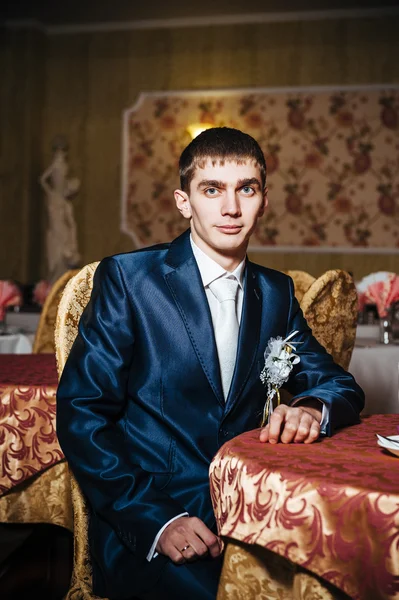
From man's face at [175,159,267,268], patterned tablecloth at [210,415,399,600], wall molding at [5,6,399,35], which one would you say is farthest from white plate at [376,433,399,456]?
wall molding at [5,6,399,35]

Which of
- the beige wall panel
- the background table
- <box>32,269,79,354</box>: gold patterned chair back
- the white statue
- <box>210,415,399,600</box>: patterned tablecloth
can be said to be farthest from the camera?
the beige wall panel

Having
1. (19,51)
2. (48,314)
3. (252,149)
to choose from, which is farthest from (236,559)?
(19,51)

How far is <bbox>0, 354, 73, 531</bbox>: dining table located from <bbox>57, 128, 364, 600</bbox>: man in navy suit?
1.57 feet

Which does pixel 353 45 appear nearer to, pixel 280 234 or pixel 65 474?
pixel 280 234

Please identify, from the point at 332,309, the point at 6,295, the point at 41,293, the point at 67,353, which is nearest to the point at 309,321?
the point at 332,309

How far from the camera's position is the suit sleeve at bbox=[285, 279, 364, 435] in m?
1.49

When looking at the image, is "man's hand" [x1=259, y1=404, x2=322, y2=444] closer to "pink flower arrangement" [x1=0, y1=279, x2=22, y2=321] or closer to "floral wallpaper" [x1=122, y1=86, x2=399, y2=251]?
"pink flower arrangement" [x1=0, y1=279, x2=22, y2=321]

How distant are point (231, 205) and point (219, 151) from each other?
0.45 ft

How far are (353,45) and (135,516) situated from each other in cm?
644

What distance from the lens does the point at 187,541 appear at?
1339mm

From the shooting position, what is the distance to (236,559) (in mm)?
1197

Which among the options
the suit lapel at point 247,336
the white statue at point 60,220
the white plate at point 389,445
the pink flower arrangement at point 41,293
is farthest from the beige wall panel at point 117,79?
the white plate at point 389,445

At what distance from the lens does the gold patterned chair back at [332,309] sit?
237 cm

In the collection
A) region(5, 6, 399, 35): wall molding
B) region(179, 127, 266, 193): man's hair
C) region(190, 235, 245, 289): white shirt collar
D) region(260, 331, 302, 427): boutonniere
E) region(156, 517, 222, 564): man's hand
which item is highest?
region(5, 6, 399, 35): wall molding
